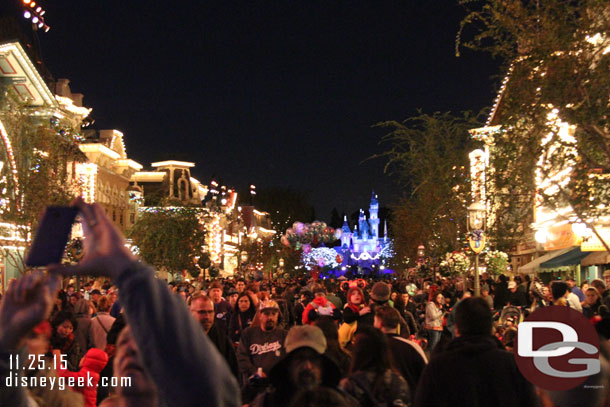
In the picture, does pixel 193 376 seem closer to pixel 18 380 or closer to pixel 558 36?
pixel 18 380

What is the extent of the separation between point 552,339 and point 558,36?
8.21 meters

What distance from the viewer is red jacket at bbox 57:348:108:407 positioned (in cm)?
647

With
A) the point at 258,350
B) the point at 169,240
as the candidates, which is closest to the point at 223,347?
the point at 258,350

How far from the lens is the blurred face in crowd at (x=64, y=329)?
8.42 meters

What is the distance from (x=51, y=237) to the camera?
233 centimetres

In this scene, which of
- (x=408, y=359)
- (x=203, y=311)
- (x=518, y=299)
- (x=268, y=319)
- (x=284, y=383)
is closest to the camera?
(x=284, y=383)

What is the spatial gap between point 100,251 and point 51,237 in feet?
0.95

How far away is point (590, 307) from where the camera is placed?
525 inches

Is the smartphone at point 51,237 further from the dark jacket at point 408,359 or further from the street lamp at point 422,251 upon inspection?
the street lamp at point 422,251

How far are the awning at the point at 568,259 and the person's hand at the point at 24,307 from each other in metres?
28.9

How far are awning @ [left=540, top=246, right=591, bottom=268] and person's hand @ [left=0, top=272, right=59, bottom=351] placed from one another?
2894 cm

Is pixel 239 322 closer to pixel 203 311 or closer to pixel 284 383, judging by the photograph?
pixel 203 311

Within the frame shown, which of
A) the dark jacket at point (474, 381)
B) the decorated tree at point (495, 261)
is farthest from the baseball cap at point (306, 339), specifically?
the decorated tree at point (495, 261)

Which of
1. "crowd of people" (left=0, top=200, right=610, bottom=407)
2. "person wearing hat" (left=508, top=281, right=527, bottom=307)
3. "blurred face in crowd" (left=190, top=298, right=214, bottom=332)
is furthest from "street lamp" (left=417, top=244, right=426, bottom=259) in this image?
"blurred face in crowd" (left=190, top=298, right=214, bottom=332)
